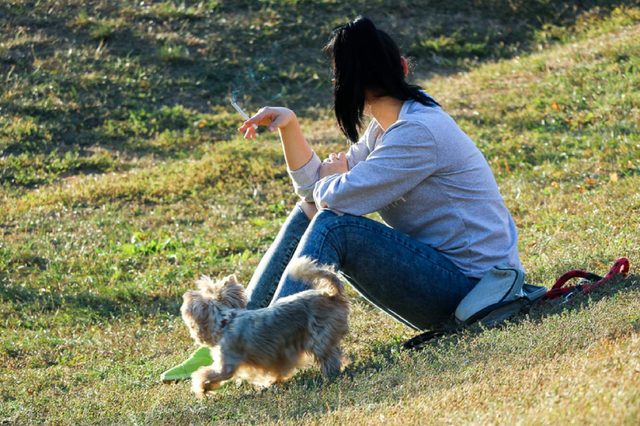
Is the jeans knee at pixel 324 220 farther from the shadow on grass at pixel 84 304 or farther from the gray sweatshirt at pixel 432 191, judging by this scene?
the shadow on grass at pixel 84 304

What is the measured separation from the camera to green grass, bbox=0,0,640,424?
4.41 m

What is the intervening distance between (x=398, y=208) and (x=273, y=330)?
3.04 feet

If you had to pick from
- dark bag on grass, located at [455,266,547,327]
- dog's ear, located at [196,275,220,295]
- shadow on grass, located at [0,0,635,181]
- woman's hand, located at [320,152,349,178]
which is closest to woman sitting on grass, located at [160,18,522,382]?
dark bag on grass, located at [455,266,547,327]

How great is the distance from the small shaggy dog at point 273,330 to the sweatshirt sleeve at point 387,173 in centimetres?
37

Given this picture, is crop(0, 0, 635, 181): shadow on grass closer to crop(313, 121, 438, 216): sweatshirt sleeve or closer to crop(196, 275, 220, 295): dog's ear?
crop(196, 275, 220, 295): dog's ear

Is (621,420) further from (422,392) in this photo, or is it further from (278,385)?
(278,385)

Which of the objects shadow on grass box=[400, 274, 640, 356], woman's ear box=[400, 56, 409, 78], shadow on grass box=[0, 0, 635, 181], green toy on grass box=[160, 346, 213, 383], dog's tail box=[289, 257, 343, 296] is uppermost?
woman's ear box=[400, 56, 409, 78]

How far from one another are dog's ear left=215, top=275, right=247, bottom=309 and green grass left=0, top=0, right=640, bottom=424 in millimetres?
442

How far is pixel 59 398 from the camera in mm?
5500

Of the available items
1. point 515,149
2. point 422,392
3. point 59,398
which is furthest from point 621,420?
point 515,149

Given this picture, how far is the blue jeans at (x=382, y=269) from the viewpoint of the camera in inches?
191

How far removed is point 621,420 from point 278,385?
2.16 m

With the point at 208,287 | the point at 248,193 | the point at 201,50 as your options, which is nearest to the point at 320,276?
the point at 208,287

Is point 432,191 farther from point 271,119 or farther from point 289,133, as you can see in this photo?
point 271,119
